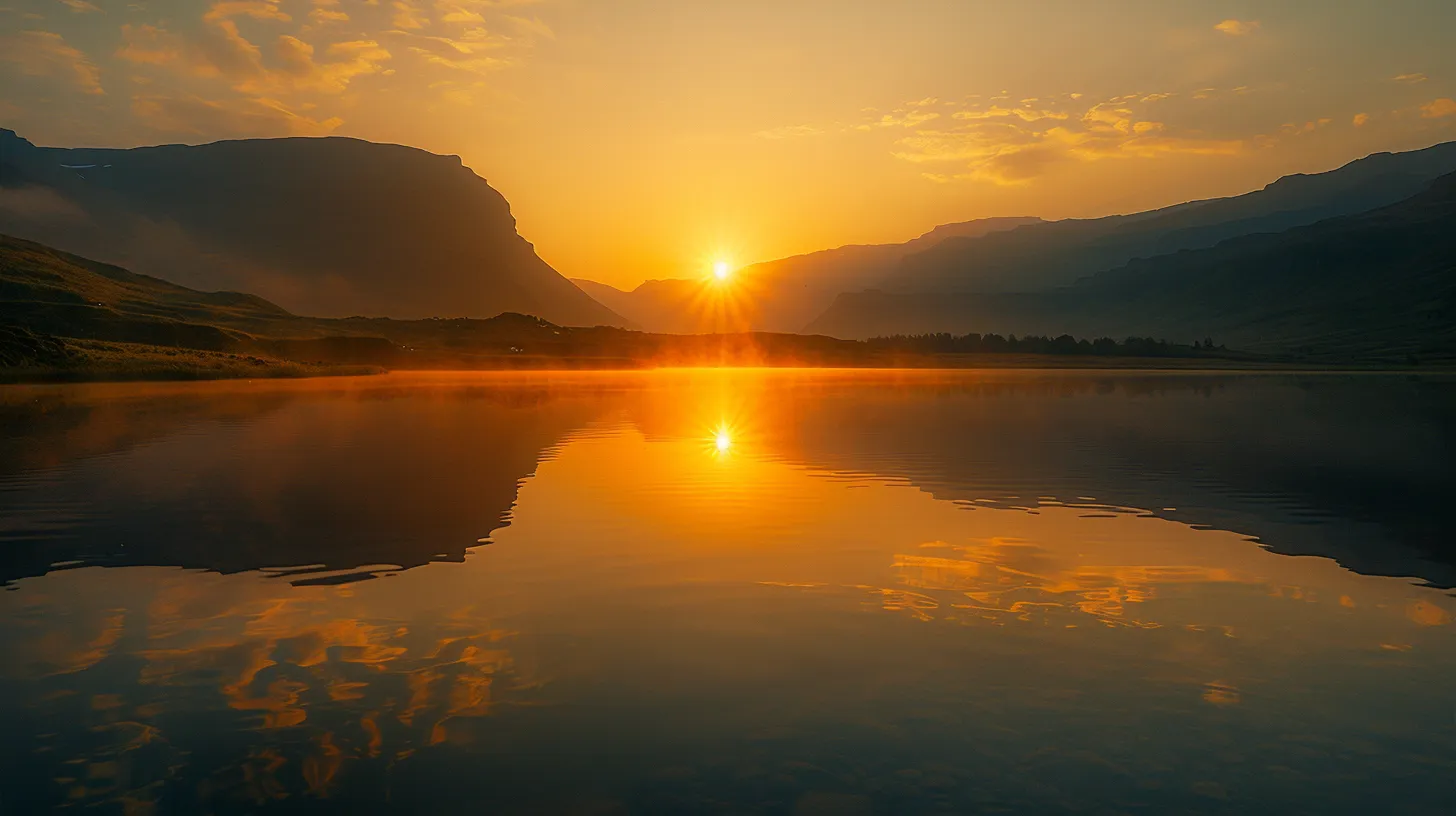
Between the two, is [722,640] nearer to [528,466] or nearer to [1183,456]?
[528,466]

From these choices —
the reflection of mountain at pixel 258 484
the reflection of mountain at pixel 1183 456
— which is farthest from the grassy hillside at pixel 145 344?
the reflection of mountain at pixel 1183 456

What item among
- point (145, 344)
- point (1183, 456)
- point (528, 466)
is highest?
point (145, 344)

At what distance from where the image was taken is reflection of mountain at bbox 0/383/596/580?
1833cm

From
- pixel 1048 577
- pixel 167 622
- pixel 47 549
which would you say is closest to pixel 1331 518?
pixel 1048 577

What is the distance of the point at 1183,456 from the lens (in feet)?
117

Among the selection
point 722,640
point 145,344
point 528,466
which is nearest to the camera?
point 722,640

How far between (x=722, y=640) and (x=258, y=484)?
19047mm

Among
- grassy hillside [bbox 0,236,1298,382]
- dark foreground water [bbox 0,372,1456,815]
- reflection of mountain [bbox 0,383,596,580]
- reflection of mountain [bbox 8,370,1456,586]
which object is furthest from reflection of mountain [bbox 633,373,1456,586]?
grassy hillside [bbox 0,236,1298,382]

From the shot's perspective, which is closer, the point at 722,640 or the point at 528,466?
the point at 722,640

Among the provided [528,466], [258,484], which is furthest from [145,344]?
[258,484]

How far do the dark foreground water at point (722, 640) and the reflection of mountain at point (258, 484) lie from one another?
0.64 ft

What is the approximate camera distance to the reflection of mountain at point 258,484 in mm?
18328

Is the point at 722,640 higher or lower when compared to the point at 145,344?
lower

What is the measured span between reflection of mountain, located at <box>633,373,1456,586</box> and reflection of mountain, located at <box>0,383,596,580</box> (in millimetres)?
11262
